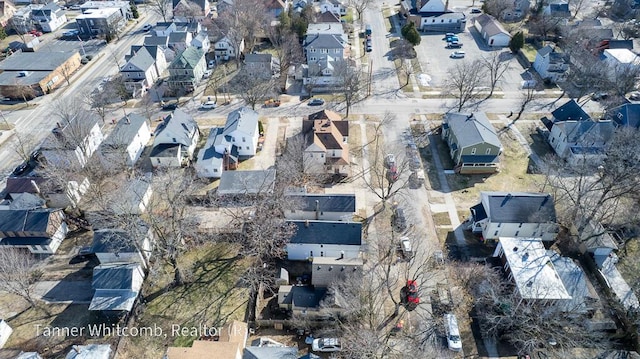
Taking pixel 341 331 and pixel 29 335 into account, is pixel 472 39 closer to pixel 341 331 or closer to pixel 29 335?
pixel 341 331

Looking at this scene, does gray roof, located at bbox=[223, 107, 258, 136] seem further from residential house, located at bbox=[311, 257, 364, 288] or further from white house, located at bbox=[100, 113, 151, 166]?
residential house, located at bbox=[311, 257, 364, 288]

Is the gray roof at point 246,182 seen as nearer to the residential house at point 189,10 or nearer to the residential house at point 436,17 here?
the residential house at point 436,17

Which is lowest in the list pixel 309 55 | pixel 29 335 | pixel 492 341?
pixel 492 341

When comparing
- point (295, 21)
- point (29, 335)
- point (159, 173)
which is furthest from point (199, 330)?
point (295, 21)

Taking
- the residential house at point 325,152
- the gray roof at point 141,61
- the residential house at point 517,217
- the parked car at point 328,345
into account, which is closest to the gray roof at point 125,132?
the gray roof at point 141,61

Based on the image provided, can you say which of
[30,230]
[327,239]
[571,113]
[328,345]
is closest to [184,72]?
[30,230]

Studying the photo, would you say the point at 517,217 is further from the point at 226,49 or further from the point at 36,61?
the point at 36,61
